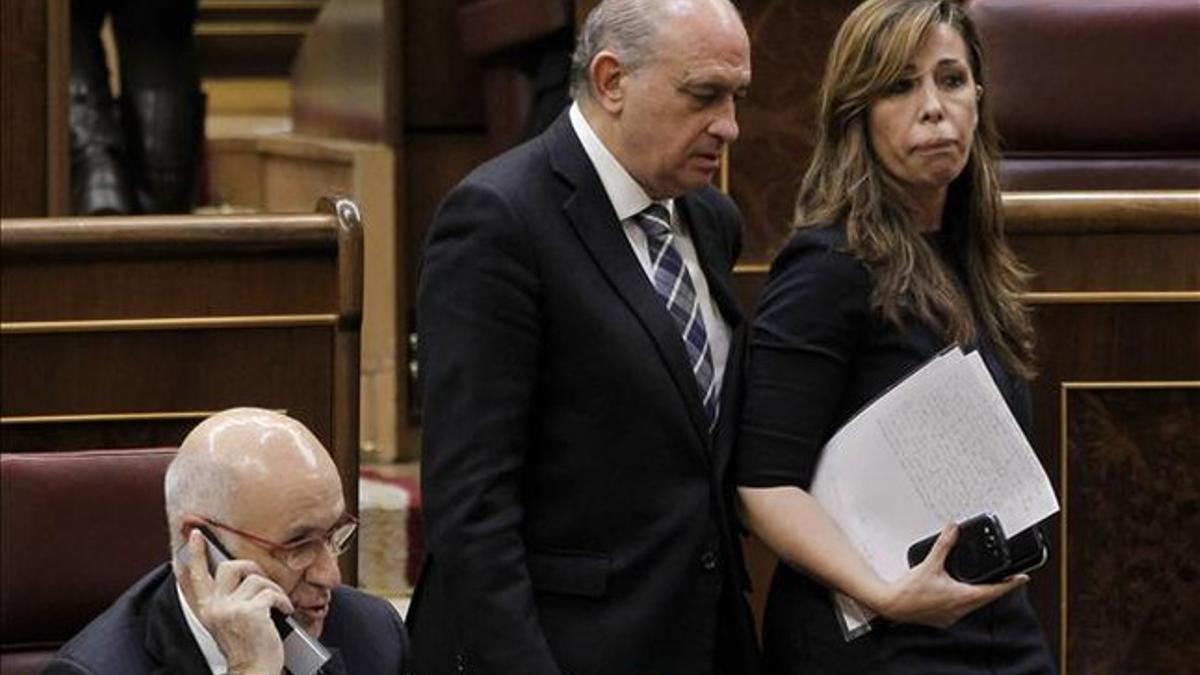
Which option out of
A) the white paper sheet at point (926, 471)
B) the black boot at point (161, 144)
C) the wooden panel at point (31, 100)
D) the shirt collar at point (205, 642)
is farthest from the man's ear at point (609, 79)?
the black boot at point (161, 144)

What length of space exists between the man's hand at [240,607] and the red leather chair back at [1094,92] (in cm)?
144

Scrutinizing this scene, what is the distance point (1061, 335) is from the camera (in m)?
2.63

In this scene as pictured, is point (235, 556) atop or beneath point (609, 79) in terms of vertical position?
beneath

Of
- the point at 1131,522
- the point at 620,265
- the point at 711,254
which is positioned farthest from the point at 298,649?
the point at 1131,522

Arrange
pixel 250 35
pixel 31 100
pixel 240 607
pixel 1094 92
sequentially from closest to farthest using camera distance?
pixel 240 607
pixel 1094 92
pixel 31 100
pixel 250 35

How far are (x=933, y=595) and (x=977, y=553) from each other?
0.15 feet

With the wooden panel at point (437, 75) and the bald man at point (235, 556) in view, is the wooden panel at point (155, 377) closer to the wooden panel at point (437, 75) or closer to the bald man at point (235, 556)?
the bald man at point (235, 556)

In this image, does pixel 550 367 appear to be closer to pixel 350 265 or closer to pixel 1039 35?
pixel 350 265

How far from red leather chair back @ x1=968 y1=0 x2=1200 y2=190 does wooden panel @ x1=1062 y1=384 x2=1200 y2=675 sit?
0.45 meters

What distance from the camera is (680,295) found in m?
2.07

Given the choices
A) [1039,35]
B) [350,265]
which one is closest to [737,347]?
[350,265]

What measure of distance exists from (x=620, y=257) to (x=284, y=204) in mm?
2508

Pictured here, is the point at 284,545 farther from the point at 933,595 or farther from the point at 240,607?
the point at 933,595

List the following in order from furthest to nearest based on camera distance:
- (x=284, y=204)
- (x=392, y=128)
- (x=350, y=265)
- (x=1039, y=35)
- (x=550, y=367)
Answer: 1. (x=284, y=204)
2. (x=392, y=128)
3. (x=1039, y=35)
4. (x=350, y=265)
5. (x=550, y=367)
